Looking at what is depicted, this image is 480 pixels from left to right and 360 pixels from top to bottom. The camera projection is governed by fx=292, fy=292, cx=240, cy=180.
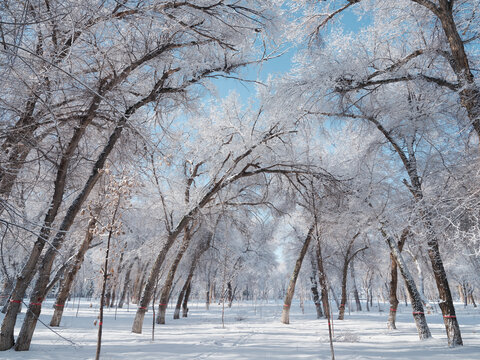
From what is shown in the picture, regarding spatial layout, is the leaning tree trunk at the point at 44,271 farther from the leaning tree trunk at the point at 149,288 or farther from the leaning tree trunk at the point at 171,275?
the leaning tree trunk at the point at 171,275

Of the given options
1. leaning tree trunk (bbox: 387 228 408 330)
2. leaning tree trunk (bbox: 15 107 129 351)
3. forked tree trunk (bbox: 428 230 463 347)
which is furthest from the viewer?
leaning tree trunk (bbox: 387 228 408 330)

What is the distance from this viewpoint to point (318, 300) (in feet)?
65.3

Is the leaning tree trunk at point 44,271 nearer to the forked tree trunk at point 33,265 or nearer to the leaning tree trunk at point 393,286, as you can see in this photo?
the forked tree trunk at point 33,265

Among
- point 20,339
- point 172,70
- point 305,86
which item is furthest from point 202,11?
point 20,339

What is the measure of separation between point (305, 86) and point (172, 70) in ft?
8.77

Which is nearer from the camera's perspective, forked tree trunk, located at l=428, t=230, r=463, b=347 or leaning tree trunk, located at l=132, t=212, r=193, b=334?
forked tree trunk, located at l=428, t=230, r=463, b=347

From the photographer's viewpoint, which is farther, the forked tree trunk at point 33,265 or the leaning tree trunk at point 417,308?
the leaning tree trunk at point 417,308

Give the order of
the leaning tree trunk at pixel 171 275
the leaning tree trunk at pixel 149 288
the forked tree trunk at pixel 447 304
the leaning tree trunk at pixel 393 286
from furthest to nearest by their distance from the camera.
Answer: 1. the leaning tree trunk at pixel 171 275
2. the leaning tree trunk at pixel 393 286
3. the leaning tree trunk at pixel 149 288
4. the forked tree trunk at pixel 447 304

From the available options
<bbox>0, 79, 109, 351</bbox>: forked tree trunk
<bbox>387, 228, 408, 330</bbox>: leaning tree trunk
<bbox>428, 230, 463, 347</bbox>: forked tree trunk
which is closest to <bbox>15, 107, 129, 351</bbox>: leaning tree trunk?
<bbox>0, 79, 109, 351</bbox>: forked tree trunk

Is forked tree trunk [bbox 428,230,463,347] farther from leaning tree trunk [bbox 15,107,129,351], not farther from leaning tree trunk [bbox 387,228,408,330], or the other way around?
leaning tree trunk [bbox 15,107,129,351]

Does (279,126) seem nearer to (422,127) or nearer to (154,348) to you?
(422,127)

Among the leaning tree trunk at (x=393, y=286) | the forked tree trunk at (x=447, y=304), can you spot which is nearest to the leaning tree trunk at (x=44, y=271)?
the forked tree trunk at (x=447, y=304)

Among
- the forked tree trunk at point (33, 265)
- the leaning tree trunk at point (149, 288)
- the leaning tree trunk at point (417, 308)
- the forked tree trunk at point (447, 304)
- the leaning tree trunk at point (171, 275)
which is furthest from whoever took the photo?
the leaning tree trunk at point (171, 275)

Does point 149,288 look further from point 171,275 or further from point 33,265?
point 33,265
